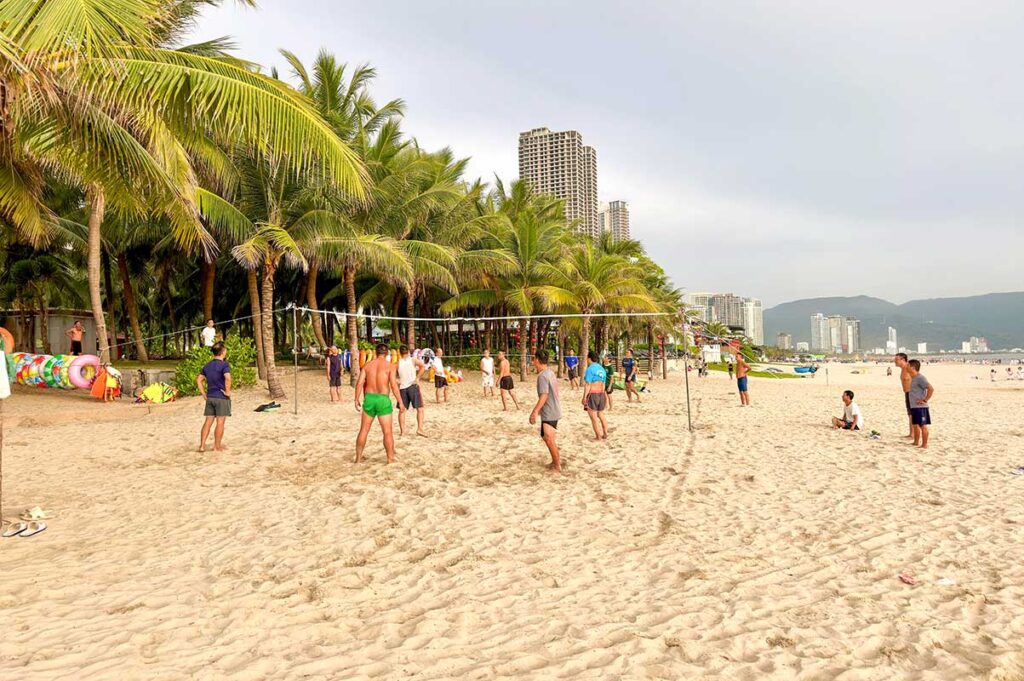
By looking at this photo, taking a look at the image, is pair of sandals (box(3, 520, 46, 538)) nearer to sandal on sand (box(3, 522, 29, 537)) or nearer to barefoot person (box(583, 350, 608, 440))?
sandal on sand (box(3, 522, 29, 537))

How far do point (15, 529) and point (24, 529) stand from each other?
7cm

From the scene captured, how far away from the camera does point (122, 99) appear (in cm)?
487

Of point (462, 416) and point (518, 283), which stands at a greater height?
point (518, 283)

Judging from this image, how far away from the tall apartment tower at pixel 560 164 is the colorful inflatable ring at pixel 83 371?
116ft

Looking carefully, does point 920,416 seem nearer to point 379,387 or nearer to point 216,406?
point 379,387

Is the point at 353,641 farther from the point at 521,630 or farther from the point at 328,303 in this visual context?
the point at 328,303

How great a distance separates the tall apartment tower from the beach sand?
127 feet

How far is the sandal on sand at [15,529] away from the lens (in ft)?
14.0

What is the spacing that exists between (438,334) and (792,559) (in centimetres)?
2440

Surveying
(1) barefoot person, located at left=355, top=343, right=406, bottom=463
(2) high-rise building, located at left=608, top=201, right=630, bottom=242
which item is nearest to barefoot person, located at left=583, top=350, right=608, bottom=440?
(1) barefoot person, located at left=355, top=343, right=406, bottom=463

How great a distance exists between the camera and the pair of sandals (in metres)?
4.28

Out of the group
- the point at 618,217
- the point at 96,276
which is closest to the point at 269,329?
the point at 96,276

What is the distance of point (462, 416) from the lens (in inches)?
431

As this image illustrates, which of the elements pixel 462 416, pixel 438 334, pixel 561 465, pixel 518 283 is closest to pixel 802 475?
pixel 561 465
